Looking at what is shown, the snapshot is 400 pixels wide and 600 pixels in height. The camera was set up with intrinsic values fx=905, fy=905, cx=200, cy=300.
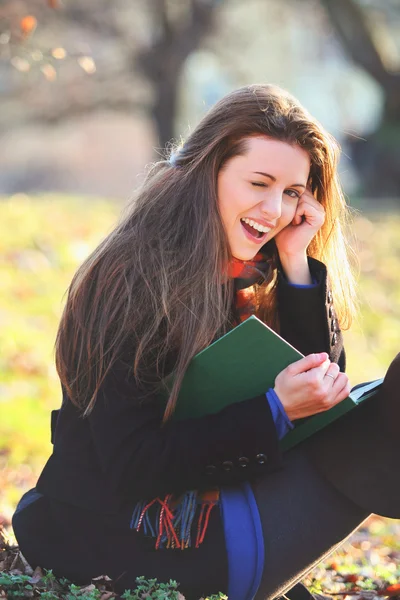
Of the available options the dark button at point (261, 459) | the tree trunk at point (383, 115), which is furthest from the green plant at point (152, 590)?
the tree trunk at point (383, 115)

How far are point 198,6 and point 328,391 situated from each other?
14390 mm

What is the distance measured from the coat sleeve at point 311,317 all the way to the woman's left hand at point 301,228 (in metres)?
0.09

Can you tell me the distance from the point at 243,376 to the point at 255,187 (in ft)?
1.89

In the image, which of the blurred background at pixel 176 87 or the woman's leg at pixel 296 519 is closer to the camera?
the woman's leg at pixel 296 519

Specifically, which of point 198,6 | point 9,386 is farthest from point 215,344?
point 198,6

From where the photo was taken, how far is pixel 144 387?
242 cm

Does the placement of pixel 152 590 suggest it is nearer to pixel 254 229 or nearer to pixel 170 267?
pixel 170 267

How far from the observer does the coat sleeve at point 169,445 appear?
2.35 metres

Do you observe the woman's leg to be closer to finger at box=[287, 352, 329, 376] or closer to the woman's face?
finger at box=[287, 352, 329, 376]

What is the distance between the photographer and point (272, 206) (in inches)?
106

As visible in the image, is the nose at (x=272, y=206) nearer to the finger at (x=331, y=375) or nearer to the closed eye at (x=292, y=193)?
the closed eye at (x=292, y=193)

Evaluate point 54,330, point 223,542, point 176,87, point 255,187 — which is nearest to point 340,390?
point 223,542

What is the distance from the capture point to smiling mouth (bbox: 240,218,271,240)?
2.71 meters

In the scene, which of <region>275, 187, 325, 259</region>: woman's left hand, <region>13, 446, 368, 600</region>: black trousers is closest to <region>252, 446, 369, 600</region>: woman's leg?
<region>13, 446, 368, 600</region>: black trousers
